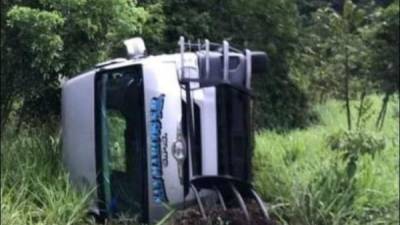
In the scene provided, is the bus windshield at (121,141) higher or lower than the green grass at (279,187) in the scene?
higher

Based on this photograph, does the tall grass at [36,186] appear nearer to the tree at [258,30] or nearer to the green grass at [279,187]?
the green grass at [279,187]

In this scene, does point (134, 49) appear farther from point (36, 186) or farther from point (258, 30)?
point (258, 30)

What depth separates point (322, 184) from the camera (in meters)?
7.37

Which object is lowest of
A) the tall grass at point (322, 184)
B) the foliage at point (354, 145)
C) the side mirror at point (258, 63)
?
the tall grass at point (322, 184)

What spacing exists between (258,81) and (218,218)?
6537 millimetres

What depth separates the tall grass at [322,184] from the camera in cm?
699

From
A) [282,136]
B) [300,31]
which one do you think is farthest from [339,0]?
[282,136]

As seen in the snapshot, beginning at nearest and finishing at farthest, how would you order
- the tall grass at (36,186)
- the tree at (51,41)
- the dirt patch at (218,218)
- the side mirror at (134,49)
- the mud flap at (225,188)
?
the dirt patch at (218,218), the mud flap at (225,188), the tall grass at (36,186), the tree at (51,41), the side mirror at (134,49)

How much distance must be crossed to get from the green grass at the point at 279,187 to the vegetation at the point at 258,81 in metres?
0.01

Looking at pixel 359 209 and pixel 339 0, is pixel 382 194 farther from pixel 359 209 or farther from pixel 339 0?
pixel 339 0

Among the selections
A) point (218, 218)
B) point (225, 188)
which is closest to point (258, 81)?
point (225, 188)

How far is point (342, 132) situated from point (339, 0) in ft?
15.2

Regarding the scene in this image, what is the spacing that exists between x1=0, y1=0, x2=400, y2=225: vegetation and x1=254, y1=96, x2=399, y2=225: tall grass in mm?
14

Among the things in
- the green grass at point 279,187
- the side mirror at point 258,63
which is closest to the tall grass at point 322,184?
the green grass at point 279,187
